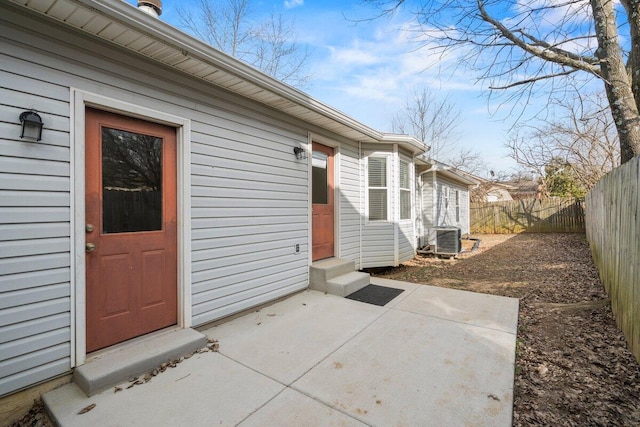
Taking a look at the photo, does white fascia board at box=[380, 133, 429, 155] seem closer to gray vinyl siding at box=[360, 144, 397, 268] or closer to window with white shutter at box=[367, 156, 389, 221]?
gray vinyl siding at box=[360, 144, 397, 268]

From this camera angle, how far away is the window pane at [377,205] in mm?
6270

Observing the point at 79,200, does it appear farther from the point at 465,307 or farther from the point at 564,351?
the point at 564,351

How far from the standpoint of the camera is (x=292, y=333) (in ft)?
10.4

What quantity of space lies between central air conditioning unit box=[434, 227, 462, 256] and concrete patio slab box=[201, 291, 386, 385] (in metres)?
5.40

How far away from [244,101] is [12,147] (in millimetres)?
2292

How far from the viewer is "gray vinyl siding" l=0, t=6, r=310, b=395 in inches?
81.4

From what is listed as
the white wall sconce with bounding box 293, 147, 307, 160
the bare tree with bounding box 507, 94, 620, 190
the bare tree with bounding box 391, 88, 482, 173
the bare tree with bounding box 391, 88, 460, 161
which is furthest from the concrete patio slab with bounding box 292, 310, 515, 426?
the bare tree with bounding box 391, 88, 482, 173

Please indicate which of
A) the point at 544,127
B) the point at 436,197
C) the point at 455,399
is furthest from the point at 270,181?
the point at 544,127

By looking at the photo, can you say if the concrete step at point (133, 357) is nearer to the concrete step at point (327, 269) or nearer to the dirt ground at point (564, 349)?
the concrete step at point (327, 269)

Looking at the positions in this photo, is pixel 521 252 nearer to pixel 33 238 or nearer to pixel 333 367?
pixel 333 367

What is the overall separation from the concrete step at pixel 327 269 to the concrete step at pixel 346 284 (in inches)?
3.4

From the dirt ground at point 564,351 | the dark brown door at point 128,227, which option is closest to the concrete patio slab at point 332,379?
the dirt ground at point 564,351

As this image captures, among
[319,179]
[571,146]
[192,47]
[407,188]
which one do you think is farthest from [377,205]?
[571,146]

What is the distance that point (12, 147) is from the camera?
2.06 m
